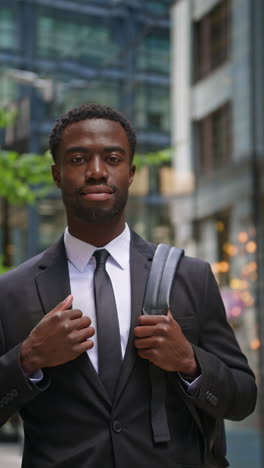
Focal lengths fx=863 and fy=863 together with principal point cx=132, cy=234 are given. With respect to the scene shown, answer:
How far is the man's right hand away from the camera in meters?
2.52

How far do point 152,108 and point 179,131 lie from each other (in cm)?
82

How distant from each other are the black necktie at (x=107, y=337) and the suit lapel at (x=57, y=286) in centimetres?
3

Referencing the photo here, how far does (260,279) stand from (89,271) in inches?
288

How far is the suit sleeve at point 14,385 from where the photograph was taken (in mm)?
2557

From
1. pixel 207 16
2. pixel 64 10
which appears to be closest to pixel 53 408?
pixel 207 16

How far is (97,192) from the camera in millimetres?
2678

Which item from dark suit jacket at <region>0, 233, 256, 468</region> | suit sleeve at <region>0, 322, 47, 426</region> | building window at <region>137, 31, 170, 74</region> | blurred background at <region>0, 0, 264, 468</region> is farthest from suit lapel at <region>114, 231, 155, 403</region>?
building window at <region>137, 31, 170, 74</region>

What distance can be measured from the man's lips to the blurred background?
17.2 feet

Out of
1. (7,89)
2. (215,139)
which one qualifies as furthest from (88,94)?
(215,139)

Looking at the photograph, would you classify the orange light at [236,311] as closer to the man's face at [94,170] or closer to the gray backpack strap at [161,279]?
the gray backpack strap at [161,279]

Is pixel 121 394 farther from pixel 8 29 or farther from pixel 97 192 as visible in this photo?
pixel 8 29

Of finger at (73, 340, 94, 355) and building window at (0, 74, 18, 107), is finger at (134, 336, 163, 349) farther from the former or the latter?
building window at (0, 74, 18, 107)

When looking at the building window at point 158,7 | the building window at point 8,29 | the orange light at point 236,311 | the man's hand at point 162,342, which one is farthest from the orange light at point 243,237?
the man's hand at point 162,342

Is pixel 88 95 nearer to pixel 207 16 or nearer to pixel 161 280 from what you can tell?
pixel 207 16
